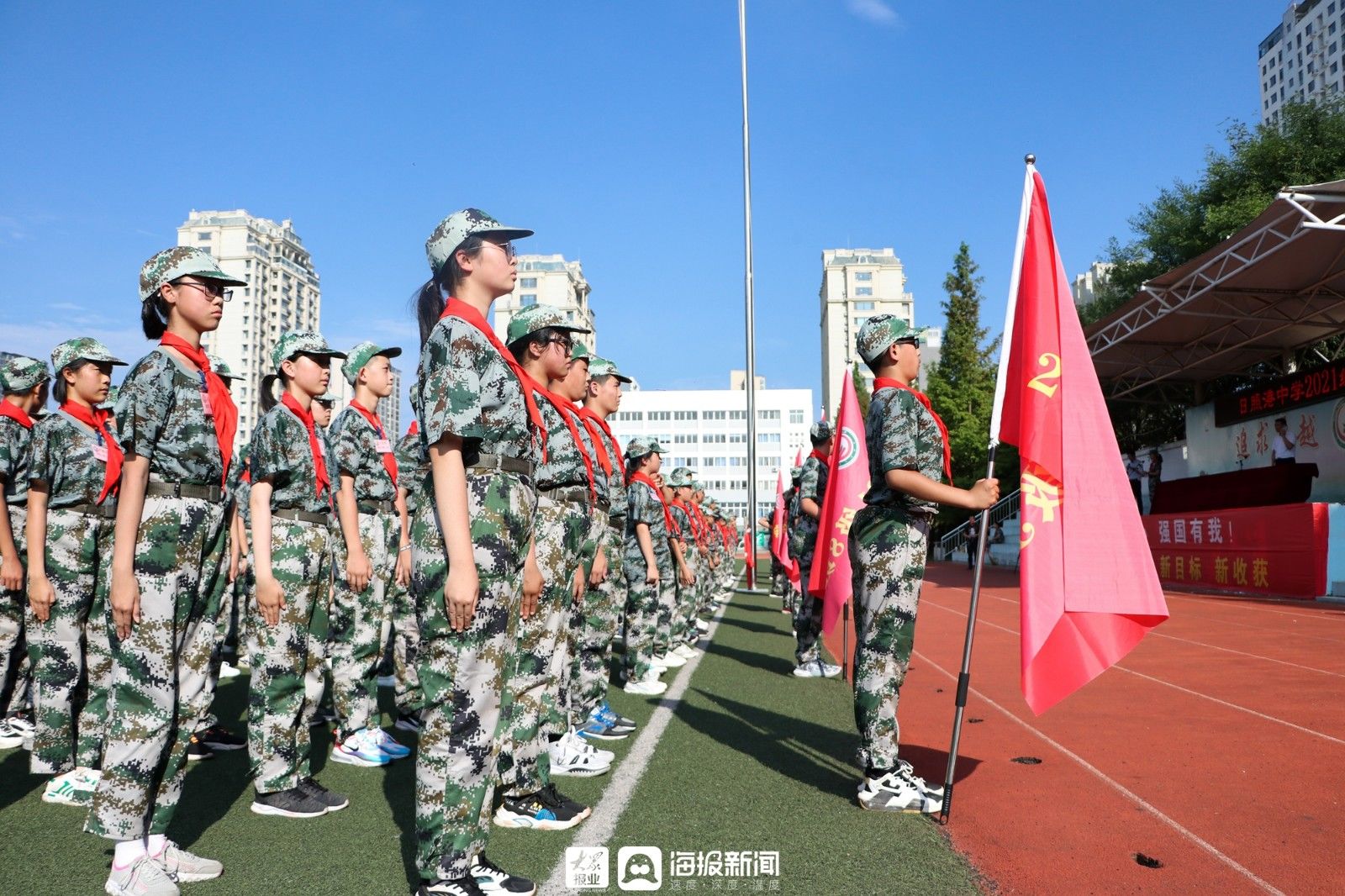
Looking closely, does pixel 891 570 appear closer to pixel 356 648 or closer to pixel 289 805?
pixel 289 805

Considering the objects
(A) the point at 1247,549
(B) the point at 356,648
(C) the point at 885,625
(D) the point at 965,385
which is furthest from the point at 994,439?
(D) the point at 965,385

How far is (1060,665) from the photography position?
3785mm

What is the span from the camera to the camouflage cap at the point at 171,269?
10.8 ft

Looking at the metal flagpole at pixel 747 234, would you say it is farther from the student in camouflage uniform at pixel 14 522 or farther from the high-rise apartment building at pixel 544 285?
the high-rise apartment building at pixel 544 285

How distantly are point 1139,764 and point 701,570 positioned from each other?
9.92m

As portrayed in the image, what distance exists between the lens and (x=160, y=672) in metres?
3.12

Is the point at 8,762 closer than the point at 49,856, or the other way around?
the point at 49,856

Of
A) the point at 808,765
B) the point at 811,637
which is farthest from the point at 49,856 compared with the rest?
the point at 811,637

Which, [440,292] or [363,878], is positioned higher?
[440,292]

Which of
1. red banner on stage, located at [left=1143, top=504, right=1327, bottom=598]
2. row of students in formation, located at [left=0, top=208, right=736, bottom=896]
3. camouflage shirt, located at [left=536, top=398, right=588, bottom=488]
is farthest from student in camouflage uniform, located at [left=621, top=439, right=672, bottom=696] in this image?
red banner on stage, located at [left=1143, top=504, right=1327, bottom=598]

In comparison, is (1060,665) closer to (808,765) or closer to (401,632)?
(808,765)

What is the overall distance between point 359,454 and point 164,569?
200 cm

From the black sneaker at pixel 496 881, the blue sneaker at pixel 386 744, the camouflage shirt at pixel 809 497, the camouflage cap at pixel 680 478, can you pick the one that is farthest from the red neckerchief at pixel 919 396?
the camouflage cap at pixel 680 478

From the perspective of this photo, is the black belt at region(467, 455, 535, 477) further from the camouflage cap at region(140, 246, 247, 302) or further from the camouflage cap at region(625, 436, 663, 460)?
the camouflage cap at region(625, 436, 663, 460)
